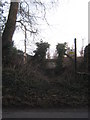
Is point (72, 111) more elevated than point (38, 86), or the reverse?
point (38, 86)

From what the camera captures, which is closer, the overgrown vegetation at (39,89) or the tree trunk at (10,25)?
the overgrown vegetation at (39,89)

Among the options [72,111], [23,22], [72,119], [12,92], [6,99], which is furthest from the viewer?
[23,22]

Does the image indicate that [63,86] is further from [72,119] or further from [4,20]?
[4,20]

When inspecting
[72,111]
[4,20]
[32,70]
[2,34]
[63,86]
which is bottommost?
[72,111]

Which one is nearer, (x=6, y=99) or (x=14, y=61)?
(x=6, y=99)

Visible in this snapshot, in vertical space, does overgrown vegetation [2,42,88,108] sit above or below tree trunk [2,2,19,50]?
below

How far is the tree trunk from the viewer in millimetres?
15525

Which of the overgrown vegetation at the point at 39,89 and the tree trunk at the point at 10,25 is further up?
the tree trunk at the point at 10,25

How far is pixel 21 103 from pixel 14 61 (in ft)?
16.8

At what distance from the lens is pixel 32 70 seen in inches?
490

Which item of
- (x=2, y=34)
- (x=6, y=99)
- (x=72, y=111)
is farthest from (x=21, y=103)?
(x=2, y=34)

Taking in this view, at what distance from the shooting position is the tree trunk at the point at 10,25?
15.5 meters

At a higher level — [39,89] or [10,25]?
[10,25]

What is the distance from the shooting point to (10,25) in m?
15.9
